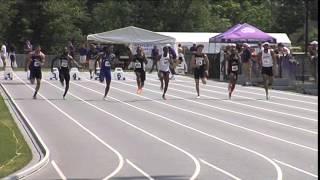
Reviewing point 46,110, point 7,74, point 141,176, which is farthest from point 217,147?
point 7,74

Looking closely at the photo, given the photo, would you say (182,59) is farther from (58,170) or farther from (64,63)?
(58,170)

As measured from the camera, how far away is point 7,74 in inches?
1364

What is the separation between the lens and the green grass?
426 inches

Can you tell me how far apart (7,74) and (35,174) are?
24.9 metres

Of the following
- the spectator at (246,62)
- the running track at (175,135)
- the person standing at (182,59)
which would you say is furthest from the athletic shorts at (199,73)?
the person standing at (182,59)

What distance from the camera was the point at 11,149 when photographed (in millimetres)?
12359

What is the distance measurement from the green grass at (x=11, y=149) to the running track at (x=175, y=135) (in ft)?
1.34

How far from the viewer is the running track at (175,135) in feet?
35.9

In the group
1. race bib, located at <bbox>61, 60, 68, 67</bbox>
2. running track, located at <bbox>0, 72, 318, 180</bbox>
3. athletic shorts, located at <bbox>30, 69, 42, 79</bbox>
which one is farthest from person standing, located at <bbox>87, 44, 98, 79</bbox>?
athletic shorts, located at <bbox>30, 69, 42, 79</bbox>

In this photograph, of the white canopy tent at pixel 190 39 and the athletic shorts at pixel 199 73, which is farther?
the white canopy tent at pixel 190 39

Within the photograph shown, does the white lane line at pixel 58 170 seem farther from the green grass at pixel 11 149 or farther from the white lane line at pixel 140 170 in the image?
the white lane line at pixel 140 170

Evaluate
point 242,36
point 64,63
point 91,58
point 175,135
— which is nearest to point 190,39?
point 242,36

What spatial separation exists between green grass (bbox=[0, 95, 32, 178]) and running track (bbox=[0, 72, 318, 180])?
41 cm

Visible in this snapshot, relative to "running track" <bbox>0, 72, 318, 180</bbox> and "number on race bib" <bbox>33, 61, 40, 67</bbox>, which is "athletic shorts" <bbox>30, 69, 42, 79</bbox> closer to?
"number on race bib" <bbox>33, 61, 40, 67</bbox>
